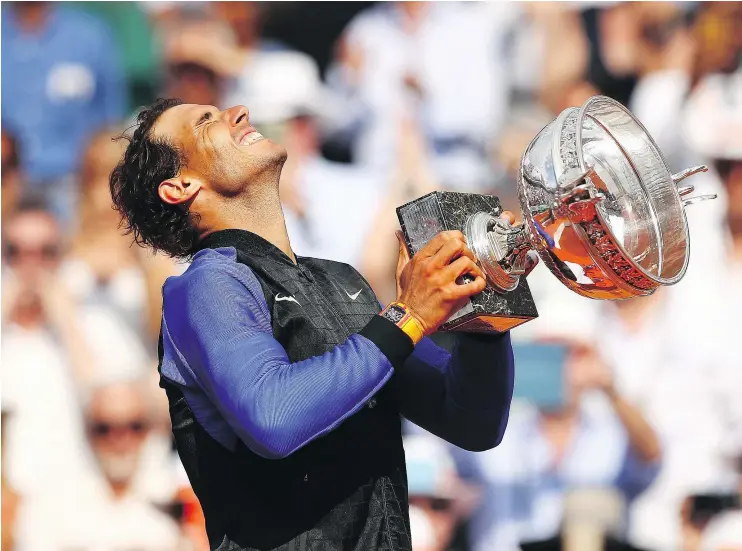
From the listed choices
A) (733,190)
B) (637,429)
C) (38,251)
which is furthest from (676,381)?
(38,251)

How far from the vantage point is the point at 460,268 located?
76.4 inches

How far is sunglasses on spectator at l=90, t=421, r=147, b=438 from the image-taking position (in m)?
5.53

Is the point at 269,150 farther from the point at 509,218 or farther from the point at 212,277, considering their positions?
the point at 509,218

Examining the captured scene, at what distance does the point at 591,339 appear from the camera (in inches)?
217

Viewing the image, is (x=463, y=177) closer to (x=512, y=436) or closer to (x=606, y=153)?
(x=512, y=436)

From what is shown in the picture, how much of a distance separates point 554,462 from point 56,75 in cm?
331

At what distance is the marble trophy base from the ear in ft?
1.52

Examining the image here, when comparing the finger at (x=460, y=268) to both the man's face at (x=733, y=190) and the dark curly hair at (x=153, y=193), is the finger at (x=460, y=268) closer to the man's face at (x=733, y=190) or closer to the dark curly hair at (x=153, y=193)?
the dark curly hair at (x=153, y=193)

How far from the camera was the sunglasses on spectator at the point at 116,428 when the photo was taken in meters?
5.53

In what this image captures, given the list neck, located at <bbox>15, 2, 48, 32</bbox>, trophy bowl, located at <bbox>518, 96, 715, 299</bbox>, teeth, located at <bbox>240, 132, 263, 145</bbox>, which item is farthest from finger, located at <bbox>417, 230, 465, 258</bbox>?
neck, located at <bbox>15, 2, 48, 32</bbox>

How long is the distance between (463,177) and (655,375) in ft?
4.50

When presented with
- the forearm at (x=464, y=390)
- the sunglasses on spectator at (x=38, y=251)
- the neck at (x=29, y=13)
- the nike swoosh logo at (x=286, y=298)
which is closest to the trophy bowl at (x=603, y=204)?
the forearm at (x=464, y=390)

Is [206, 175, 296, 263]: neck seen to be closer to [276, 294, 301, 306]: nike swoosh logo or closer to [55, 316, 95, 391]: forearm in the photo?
[276, 294, 301, 306]: nike swoosh logo

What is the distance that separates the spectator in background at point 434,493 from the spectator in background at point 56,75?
94.7 inches
